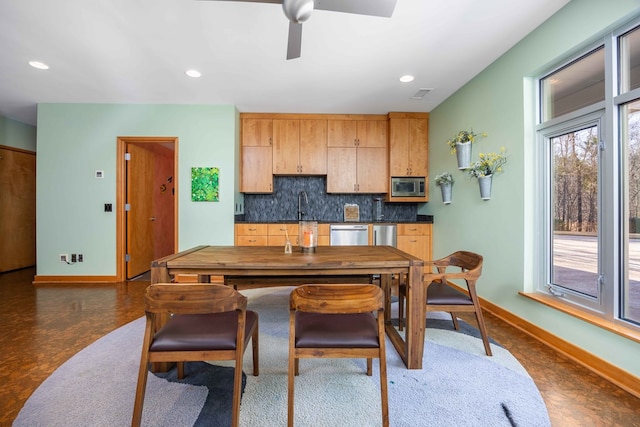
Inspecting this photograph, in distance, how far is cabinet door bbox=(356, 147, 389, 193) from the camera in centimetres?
439

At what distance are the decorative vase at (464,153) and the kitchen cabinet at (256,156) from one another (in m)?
2.72

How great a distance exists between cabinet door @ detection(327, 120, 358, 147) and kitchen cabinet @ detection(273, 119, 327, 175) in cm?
10

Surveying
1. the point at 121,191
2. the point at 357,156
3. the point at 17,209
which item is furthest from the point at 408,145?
the point at 17,209

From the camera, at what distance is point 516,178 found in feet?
8.18

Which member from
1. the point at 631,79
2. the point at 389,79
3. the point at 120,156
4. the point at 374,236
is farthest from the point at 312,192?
the point at 631,79

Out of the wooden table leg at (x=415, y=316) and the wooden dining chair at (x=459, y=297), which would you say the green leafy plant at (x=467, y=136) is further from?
the wooden table leg at (x=415, y=316)

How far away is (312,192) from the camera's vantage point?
4715mm

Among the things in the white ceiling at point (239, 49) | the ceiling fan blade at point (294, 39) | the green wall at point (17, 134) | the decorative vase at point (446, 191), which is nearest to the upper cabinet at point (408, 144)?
the white ceiling at point (239, 49)

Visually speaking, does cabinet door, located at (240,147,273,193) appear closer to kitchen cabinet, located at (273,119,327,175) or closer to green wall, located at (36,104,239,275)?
kitchen cabinet, located at (273,119,327,175)

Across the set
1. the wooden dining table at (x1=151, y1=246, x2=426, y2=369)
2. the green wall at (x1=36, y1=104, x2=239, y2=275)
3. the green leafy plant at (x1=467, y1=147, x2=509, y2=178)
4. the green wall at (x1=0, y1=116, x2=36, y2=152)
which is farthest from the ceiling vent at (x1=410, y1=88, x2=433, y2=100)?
the green wall at (x1=0, y1=116, x2=36, y2=152)

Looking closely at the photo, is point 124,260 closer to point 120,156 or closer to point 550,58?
point 120,156

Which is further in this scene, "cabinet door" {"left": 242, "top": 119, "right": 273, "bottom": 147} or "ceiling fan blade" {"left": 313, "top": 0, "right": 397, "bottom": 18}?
"cabinet door" {"left": 242, "top": 119, "right": 273, "bottom": 147}

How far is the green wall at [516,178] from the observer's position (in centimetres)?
182

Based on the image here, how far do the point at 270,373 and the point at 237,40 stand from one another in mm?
2739
